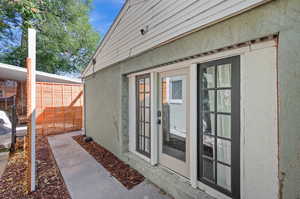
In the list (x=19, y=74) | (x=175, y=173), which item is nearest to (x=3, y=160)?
(x=175, y=173)

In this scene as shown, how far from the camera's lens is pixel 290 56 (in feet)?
4.11

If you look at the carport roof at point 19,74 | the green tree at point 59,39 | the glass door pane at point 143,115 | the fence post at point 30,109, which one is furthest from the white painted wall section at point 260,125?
the green tree at point 59,39

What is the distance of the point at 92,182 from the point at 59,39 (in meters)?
12.3

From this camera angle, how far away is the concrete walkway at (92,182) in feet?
8.11

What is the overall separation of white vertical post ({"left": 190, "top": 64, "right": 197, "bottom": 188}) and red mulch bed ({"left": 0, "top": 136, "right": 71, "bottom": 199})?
2008 mm

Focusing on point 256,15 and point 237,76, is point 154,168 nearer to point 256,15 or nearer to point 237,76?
point 237,76

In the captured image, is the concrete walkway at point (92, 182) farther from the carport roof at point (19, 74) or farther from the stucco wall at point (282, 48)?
the carport roof at point (19, 74)

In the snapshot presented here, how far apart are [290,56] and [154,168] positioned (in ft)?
8.27

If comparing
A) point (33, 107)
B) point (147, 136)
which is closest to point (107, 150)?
point (147, 136)

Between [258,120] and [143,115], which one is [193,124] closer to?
[258,120]

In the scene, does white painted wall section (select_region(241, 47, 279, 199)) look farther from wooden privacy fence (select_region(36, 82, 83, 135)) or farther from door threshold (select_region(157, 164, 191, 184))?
wooden privacy fence (select_region(36, 82, 83, 135))

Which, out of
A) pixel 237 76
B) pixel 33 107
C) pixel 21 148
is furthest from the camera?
pixel 21 148

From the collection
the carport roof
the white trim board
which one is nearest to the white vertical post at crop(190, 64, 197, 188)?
the white trim board

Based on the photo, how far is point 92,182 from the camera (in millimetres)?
2883
